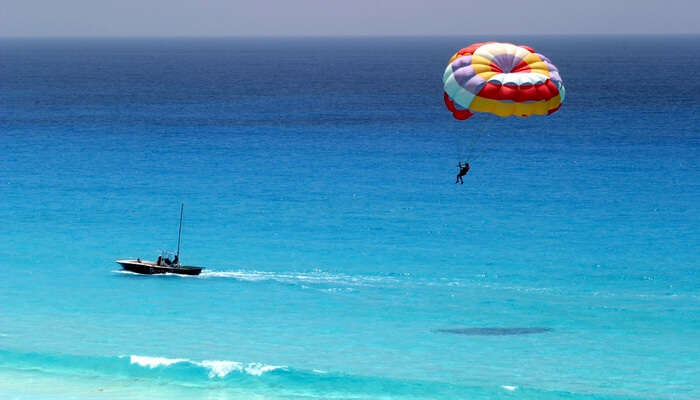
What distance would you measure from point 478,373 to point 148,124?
3093 inches

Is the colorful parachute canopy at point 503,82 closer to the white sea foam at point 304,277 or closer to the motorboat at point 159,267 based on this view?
the white sea foam at point 304,277

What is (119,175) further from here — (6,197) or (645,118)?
(645,118)

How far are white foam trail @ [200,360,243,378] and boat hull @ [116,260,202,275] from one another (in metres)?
14.8

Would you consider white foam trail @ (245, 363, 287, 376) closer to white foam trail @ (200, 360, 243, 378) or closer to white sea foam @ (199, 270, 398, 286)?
white foam trail @ (200, 360, 243, 378)

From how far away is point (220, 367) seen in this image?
3788 centimetres

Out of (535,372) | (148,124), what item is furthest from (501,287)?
(148,124)

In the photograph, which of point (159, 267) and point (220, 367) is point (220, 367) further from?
point (159, 267)

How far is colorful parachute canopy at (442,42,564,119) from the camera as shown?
133ft

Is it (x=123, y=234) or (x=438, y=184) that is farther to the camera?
(x=438, y=184)

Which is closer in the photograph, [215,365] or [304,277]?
[215,365]

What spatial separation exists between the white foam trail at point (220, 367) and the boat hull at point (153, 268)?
14.8m

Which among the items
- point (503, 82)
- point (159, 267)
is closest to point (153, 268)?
point (159, 267)

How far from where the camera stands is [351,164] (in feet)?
281

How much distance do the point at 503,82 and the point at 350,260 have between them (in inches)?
709
